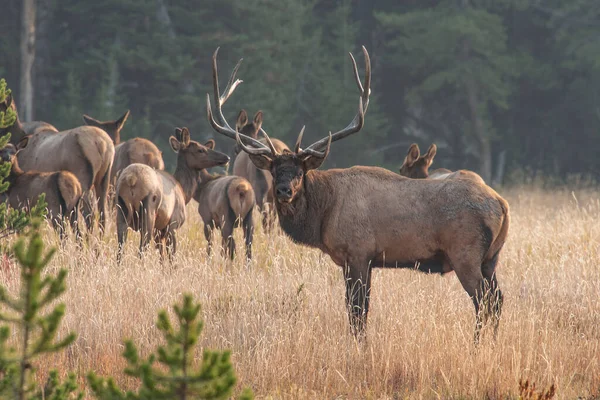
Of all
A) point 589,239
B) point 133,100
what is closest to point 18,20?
point 133,100

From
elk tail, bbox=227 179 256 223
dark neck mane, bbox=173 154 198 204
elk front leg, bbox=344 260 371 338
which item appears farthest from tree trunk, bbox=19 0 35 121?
elk front leg, bbox=344 260 371 338

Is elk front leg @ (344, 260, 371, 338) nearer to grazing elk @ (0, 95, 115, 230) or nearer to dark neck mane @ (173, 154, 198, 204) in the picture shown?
dark neck mane @ (173, 154, 198, 204)

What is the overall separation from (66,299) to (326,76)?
21489 mm

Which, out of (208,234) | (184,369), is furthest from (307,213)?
(184,369)

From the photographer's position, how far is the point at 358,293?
23.4 feet

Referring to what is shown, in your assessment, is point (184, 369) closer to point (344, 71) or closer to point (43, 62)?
point (43, 62)

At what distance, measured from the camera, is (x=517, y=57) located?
28.2 m

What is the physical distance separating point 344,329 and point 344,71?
74.3ft

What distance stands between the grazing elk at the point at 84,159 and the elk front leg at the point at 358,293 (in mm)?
5290

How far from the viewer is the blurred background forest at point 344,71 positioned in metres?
26.2

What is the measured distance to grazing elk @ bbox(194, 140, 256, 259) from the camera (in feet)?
36.3

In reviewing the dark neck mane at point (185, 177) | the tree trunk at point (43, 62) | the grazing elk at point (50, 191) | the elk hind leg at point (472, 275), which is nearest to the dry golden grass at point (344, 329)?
the elk hind leg at point (472, 275)

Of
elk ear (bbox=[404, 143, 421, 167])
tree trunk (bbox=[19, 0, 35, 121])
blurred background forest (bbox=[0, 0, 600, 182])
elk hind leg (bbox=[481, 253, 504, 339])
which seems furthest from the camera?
blurred background forest (bbox=[0, 0, 600, 182])

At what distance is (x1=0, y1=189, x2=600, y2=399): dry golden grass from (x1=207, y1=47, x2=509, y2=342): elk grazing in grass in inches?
13.7
